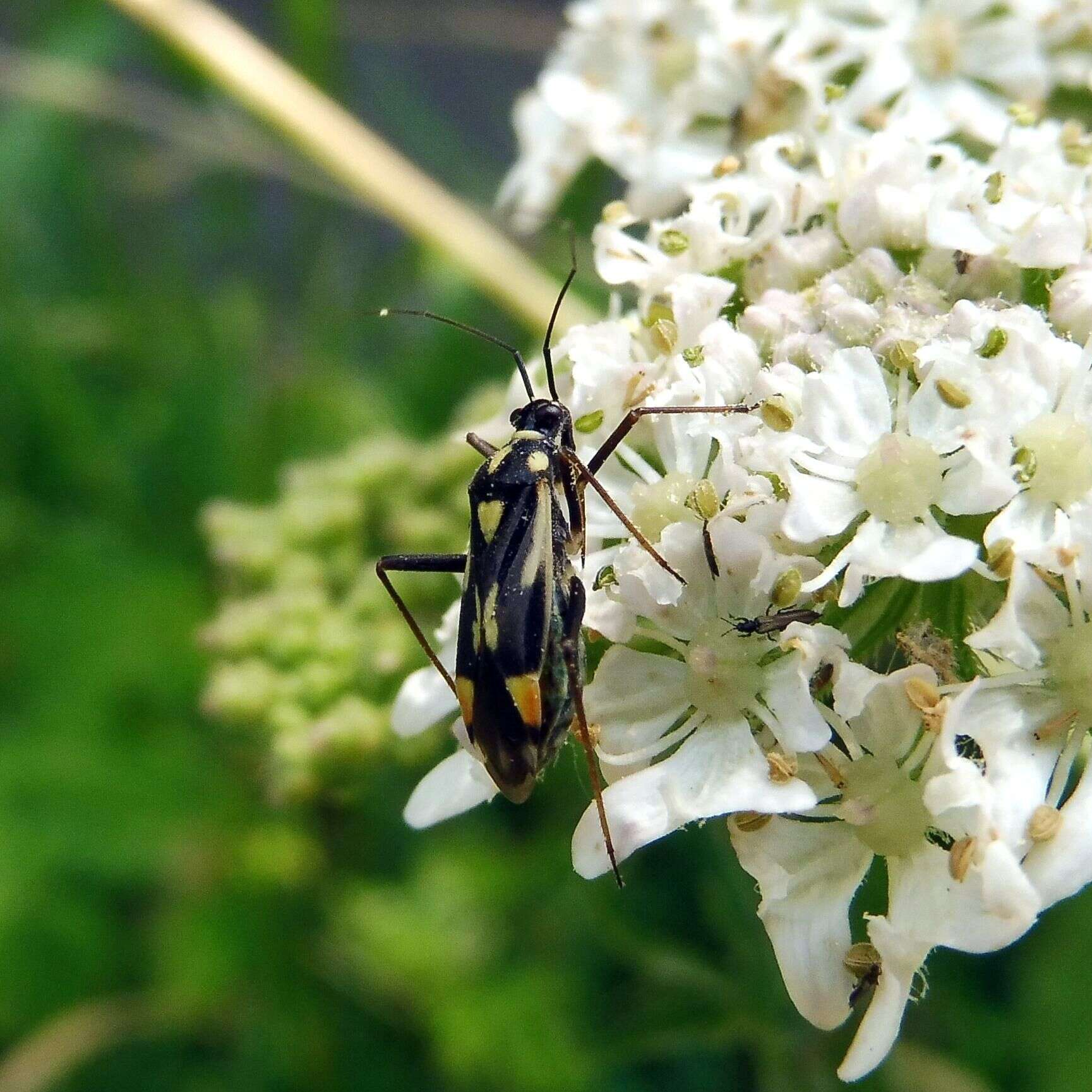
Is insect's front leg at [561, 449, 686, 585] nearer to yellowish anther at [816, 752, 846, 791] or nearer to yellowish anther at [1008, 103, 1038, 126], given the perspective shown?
yellowish anther at [816, 752, 846, 791]

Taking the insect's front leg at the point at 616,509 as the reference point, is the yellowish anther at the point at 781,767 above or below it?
below

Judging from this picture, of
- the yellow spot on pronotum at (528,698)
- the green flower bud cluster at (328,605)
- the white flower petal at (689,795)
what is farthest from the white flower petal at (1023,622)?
the green flower bud cluster at (328,605)

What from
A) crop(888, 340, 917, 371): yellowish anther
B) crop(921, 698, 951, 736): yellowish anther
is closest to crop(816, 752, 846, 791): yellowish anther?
crop(921, 698, 951, 736): yellowish anther

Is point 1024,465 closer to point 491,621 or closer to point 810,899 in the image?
point 810,899

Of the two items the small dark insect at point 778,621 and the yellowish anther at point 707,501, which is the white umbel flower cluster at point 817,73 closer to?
the yellowish anther at point 707,501

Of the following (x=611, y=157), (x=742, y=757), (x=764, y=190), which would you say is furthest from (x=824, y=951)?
(x=611, y=157)
